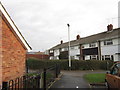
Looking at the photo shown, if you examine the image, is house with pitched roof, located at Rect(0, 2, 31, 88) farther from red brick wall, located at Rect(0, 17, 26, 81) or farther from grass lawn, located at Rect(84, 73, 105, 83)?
grass lawn, located at Rect(84, 73, 105, 83)

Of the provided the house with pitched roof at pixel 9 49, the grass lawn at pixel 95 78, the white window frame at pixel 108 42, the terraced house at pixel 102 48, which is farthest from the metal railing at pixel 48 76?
the white window frame at pixel 108 42

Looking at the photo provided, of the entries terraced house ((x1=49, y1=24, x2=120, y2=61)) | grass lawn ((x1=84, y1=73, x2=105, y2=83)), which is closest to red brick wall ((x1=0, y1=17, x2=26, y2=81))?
grass lawn ((x1=84, y1=73, x2=105, y2=83))

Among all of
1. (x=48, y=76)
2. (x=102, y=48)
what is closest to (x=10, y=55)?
(x=48, y=76)

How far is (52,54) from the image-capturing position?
52.4 meters

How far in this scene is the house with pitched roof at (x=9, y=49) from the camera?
6266 mm

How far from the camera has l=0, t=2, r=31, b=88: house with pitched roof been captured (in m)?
6.27

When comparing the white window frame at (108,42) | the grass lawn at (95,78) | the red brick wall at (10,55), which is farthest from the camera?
the white window frame at (108,42)

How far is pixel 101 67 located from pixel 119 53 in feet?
12.4

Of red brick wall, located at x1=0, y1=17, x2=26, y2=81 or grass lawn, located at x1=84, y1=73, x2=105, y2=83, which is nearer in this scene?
red brick wall, located at x1=0, y1=17, x2=26, y2=81

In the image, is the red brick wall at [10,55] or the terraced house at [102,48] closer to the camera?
the red brick wall at [10,55]

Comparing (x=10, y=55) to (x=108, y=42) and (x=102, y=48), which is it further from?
(x=102, y=48)

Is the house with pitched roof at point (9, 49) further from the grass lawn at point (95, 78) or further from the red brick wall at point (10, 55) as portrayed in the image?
the grass lawn at point (95, 78)

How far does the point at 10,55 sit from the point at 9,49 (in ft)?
0.95

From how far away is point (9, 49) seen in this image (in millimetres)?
6898
